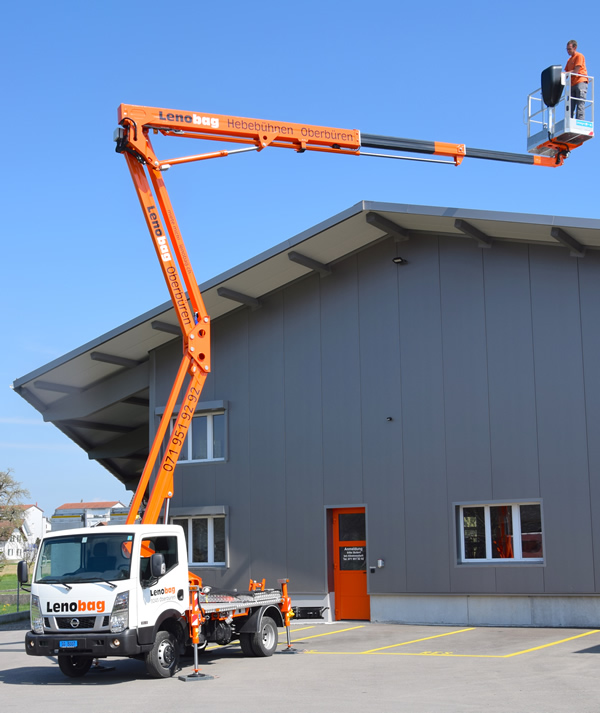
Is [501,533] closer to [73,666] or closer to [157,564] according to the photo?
[157,564]

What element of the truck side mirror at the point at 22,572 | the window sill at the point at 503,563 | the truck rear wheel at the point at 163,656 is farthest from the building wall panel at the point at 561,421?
the truck side mirror at the point at 22,572

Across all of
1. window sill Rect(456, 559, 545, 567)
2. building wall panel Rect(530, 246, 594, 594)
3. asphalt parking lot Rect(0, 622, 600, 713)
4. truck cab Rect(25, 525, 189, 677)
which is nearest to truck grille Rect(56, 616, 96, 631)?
truck cab Rect(25, 525, 189, 677)

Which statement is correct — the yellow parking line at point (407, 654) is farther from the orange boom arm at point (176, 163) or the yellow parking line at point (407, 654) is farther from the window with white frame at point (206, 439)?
the window with white frame at point (206, 439)

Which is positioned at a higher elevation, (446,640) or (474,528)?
(474,528)

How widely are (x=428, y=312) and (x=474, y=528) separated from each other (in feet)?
15.0

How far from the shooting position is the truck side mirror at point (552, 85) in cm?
1518

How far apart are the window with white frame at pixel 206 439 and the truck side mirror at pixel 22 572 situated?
28.8 feet

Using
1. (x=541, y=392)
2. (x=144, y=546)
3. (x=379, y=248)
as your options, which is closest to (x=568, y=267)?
(x=541, y=392)

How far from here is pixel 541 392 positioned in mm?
16922

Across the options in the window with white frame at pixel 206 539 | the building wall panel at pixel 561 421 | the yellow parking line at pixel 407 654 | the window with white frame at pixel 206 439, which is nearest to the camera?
the yellow parking line at pixel 407 654

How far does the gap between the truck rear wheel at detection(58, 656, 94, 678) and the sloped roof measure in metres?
8.68

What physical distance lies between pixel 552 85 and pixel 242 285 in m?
8.04

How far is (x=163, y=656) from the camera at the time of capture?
39.4ft

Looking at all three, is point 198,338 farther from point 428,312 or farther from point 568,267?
point 568,267
